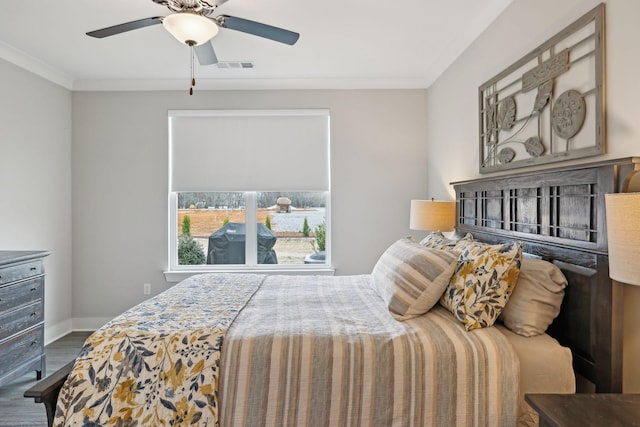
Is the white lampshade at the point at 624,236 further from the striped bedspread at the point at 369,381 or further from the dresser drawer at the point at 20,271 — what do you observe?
the dresser drawer at the point at 20,271

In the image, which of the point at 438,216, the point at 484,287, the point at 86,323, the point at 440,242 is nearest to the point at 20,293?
the point at 86,323

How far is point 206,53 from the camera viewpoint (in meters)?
2.69

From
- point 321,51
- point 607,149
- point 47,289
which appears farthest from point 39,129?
point 607,149

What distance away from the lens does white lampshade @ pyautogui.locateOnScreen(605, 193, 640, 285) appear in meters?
1.07

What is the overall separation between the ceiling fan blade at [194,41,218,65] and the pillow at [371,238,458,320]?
192 centimetres

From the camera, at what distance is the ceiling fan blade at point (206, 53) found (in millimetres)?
2588

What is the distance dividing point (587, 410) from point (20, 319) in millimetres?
3391

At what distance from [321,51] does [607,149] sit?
95.1 inches

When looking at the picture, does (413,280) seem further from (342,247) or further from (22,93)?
(22,93)

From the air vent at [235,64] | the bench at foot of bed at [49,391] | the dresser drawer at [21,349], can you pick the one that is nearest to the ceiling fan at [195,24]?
the air vent at [235,64]

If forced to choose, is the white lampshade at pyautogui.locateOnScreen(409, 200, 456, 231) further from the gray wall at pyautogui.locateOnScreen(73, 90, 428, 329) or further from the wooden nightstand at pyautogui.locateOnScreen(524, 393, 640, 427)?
the wooden nightstand at pyautogui.locateOnScreen(524, 393, 640, 427)

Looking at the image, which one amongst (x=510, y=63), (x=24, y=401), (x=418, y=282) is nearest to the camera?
(x=418, y=282)

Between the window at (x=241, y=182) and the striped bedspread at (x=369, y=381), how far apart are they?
2681mm

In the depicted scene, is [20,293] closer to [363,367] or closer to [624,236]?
[363,367]
